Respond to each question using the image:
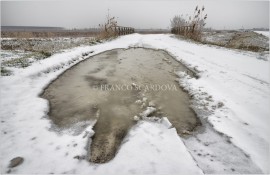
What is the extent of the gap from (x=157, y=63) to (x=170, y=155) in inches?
172

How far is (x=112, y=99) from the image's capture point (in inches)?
131

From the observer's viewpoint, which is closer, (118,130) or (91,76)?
(118,130)

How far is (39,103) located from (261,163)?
303 centimetres

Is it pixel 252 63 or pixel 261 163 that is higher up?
pixel 252 63

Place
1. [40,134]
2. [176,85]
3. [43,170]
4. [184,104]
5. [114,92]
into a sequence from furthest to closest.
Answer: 1. [176,85]
2. [114,92]
3. [184,104]
4. [40,134]
5. [43,170]

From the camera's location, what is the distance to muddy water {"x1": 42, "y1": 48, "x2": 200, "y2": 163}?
2.43 metres

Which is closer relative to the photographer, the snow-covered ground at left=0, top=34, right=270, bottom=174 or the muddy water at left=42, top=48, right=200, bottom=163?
the snow-covered ground at left=0, top=34, right=270, bottom=174

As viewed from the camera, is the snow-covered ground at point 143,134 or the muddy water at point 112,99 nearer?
the snow-covered ground at point 143,134

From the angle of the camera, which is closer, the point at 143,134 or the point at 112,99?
the point at 143,134

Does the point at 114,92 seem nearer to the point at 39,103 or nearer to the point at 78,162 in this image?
the point at 39,103

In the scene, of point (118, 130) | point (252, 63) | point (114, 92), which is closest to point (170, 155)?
point (118, 130)

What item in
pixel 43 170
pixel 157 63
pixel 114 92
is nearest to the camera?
pixel 43 170

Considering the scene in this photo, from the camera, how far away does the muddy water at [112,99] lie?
2.43m

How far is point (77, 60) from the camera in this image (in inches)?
238
